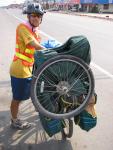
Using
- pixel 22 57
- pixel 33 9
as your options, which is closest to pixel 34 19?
pixel 33 9

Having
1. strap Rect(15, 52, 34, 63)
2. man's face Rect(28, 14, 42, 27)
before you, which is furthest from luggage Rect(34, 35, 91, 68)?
strap Rect(15, 52, 34, 63)

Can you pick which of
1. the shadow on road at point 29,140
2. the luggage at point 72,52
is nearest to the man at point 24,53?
the shadow on road at point 29,140

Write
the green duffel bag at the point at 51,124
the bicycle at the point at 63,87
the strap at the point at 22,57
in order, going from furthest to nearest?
the strap at the point at 22,57 → the green duffel bag at the point at 51,124 → the bicycle at the point at 63,87

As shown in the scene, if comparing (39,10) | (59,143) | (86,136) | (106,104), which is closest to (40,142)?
(59,143)

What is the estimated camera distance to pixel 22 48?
16.4 ft

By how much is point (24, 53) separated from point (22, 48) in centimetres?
7

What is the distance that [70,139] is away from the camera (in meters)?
5.18

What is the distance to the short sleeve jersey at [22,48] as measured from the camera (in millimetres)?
4832

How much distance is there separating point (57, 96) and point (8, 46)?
36.9 feet

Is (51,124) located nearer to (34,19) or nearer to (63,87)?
(63,87)

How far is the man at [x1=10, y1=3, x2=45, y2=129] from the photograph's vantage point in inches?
188

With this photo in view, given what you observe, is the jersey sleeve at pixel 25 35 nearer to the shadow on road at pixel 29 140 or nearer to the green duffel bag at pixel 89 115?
the green duffel bag at pixel 89 115

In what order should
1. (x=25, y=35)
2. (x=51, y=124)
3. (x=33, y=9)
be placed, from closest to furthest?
(x=51, y=124)
(x=33, y=9)
(x=25, y=35)

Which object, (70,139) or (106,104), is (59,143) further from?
(106,104)
